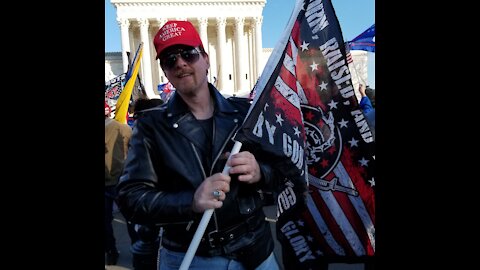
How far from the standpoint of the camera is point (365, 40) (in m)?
5.74

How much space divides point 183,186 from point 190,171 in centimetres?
7

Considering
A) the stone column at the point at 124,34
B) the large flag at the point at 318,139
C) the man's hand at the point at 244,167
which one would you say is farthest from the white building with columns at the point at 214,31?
the man's hand at the point at 244,167

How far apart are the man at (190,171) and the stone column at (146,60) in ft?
133

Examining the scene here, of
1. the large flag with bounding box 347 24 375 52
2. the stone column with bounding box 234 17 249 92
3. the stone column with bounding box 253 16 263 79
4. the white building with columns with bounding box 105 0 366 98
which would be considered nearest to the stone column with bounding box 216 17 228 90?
the white building with columns with bounding box 105 0 366 98

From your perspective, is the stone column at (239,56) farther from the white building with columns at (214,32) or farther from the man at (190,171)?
the man at (190,171)

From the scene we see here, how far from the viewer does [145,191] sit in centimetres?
127

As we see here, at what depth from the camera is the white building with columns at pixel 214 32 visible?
41.3m

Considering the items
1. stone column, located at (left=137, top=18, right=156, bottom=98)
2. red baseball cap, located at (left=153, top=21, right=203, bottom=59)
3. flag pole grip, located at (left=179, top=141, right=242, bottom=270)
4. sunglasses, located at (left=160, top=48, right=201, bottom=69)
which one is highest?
stone column, located at (left=137, top=18, right=156, bottom=98)

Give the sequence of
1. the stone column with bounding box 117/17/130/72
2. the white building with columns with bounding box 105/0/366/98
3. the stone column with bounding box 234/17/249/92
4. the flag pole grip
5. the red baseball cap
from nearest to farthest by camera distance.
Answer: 1. the flag pole grip
2. the red baseball cap
3. the stone column with bounding box 117/17/130/72
4. the white building with columns with bounding box 105/0/366/98
5. the stone column with bounding box 234/17/249/92

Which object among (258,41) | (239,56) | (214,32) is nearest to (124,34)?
(214,32)

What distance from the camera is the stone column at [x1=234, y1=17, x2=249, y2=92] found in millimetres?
43781

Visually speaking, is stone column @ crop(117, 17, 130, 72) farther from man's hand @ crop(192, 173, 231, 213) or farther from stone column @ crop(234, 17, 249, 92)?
man's hand @ crop(192, 173, 231, 213)
